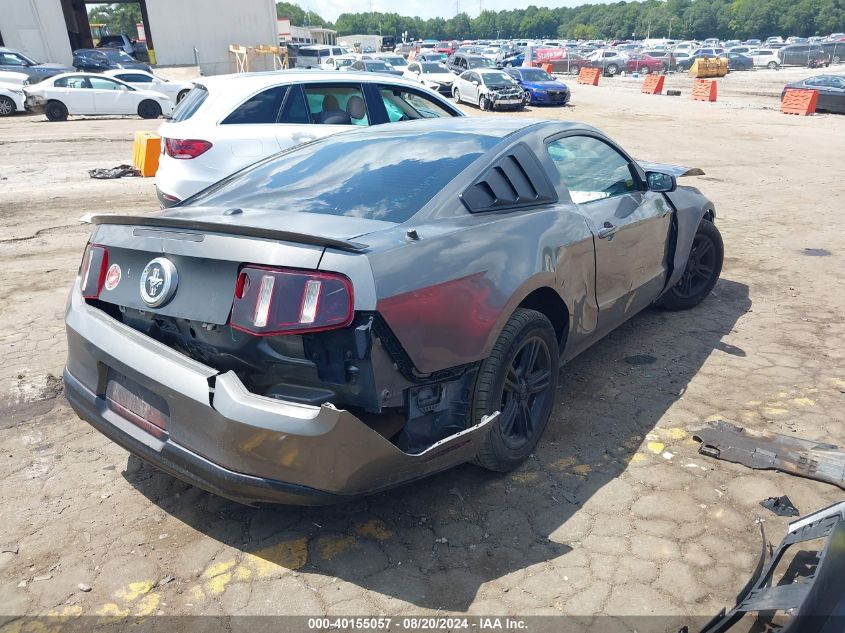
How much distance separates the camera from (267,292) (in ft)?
7.62

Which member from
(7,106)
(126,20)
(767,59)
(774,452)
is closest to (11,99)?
(7,106)

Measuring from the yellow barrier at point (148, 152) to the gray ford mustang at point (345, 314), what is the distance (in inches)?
317

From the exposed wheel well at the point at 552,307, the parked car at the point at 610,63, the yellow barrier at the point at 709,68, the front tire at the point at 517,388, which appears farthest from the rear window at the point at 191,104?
the parked car at the point at 610,63

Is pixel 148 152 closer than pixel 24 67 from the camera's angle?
Yes

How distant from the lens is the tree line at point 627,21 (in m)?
97.1

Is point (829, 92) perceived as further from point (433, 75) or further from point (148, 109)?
point (148, 109)

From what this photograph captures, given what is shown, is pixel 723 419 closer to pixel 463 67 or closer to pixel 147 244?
pixel 147 244

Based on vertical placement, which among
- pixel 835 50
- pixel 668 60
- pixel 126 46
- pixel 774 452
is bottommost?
pixel 668 60

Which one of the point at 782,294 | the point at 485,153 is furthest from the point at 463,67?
the point at 485,153

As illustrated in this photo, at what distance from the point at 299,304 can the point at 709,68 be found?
47.9 meters

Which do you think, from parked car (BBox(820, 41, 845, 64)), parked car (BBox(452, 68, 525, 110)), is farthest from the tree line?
parked car (BBox(452, 68, 525, 110))

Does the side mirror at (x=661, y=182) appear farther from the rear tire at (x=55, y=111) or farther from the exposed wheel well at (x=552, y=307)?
the rear tire at (x=55, y=111)

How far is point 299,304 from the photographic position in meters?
2.30

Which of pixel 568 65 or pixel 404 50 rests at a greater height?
pixel 568 65
